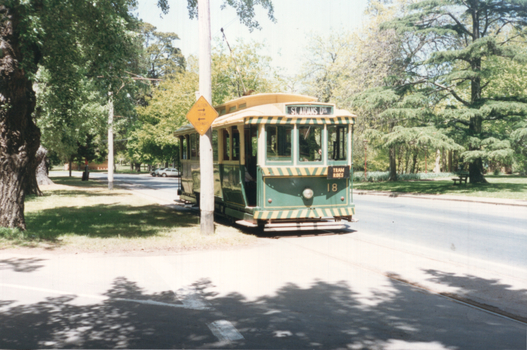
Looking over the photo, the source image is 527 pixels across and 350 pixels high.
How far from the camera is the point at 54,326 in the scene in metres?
5.21

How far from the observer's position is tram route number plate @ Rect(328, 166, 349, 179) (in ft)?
38.7

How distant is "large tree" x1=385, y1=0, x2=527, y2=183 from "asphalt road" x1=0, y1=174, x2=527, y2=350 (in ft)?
55.5

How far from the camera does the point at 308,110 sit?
1176cm

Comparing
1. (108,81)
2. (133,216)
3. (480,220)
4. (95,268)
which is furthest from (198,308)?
(480,220)

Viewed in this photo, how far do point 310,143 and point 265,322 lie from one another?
7.04 meters

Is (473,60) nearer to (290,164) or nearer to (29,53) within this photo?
(290,164)

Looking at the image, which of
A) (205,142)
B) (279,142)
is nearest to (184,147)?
(205,142)

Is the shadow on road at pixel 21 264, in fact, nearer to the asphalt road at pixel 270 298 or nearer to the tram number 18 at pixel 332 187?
the asphalt road at pixel 270 298

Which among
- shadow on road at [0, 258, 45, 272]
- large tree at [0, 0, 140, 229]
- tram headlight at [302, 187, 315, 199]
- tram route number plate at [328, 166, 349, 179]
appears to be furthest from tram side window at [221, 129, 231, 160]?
shadow on road at [0, 258, 45, 272]

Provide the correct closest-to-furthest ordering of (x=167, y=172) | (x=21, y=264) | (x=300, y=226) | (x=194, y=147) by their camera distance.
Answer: (x=21, y=264) < (x=300, y=226) < (x=194, y=147) < (x=167, y=172)

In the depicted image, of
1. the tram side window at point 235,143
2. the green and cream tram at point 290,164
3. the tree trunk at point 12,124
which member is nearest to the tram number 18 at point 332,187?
the green and cream tram at point 290,164

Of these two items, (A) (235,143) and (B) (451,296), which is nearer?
(B) (451,296)

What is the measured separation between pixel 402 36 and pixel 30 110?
87.9 feet

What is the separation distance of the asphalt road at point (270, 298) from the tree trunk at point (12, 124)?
2150mm
